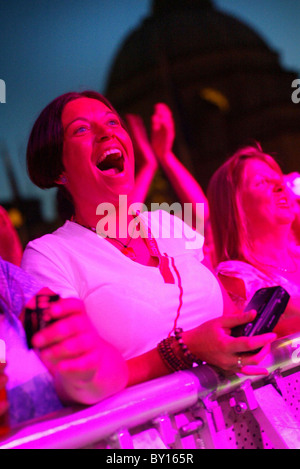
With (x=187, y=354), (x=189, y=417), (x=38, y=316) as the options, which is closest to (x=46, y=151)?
(x=38, y=316)

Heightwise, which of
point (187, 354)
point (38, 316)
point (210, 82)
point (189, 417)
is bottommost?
point (189, 417)

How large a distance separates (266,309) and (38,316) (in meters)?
0.60

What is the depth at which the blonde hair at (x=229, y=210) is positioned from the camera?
6.08ft

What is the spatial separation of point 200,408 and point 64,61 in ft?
4.24

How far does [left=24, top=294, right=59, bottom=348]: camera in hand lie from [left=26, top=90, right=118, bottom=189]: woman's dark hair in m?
0.41

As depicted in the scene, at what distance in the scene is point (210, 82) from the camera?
215cm

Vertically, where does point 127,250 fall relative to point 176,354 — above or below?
above

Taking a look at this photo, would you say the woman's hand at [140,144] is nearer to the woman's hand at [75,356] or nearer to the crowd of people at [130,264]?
the crowd of people at [130,264]

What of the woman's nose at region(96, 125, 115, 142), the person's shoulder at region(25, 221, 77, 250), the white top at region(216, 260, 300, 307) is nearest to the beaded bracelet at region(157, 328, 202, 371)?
the person's shoulder at region(25, 221, 77, 250)

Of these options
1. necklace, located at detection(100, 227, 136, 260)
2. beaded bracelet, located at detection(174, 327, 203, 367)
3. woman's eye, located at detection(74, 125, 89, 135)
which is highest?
woman's eye, located at detection(74, 125, 89, 135)

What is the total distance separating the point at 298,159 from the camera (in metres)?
2.20

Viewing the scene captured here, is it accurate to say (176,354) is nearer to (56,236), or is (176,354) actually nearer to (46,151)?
(56,236)

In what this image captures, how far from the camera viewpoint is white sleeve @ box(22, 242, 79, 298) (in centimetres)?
123

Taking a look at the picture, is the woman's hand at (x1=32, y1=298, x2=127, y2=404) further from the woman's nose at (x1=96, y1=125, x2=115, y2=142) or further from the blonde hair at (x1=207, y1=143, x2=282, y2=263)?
the blonde hair at (x1=207, y1=143, x2=282, y2=263)
